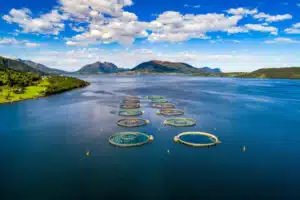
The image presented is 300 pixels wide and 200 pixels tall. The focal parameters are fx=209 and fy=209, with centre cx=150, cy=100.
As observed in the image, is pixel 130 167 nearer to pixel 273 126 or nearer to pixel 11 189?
pixel 11 189

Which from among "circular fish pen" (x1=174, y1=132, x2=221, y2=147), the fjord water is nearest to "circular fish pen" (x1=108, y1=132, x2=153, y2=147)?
the fjord water

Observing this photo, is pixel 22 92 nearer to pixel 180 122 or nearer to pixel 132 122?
pixel 132 122

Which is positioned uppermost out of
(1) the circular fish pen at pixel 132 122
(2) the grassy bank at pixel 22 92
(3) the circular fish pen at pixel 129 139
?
(2) the grassy bank at pixel 22 92

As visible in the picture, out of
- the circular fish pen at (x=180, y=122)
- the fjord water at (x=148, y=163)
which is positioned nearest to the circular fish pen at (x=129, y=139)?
the fjord water at (x=148, y=163)

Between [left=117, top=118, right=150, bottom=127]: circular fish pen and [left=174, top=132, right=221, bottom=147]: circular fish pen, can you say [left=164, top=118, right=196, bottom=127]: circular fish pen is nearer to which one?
[left=117, top=118, right=150, bottom=127]: circular fish pen

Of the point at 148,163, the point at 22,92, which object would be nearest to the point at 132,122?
the point at 148,163

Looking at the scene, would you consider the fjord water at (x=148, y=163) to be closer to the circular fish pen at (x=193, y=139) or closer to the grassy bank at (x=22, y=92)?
the circular fish pen at (x=193, y=139)
